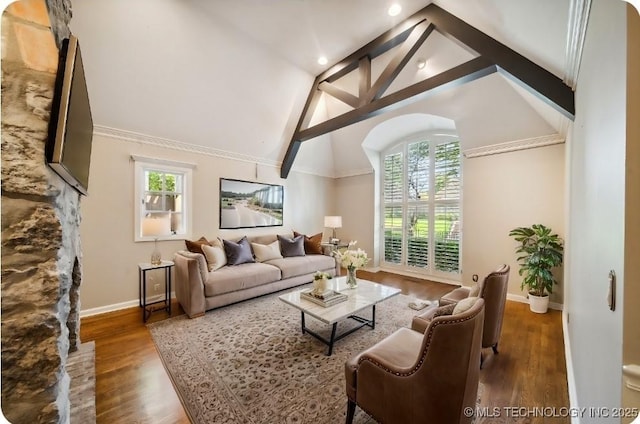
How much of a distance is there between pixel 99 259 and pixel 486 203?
5.71 metres

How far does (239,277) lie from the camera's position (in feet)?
11.2

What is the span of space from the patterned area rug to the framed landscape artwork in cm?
179

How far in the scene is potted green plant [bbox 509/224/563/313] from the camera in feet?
10.5

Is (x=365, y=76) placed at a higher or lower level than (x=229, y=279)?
higher

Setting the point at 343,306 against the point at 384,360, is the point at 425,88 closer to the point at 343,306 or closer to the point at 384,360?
the point at 343,306

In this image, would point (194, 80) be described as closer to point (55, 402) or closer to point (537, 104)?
point (55, 402)

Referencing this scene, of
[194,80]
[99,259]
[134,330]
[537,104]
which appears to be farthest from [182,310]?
[537,104]

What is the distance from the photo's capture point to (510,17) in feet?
6.40

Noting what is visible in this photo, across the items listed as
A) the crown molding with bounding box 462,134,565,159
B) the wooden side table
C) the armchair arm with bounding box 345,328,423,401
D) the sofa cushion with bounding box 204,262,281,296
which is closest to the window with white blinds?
the crown molding with bounding box 462,134,565,159

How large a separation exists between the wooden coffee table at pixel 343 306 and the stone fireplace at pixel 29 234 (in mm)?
1695

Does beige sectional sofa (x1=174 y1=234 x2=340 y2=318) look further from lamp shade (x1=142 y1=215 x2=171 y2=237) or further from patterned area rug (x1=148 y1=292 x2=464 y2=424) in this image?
lamp shade (x1=142 y1=215 x2=171 y2=237)

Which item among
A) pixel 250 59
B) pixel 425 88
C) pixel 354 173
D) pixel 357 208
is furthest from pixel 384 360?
pixel 354 173

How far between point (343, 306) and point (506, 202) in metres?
3.15

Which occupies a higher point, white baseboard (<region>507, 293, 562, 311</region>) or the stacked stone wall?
the stacked stone wall
